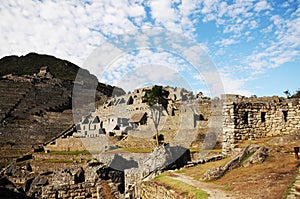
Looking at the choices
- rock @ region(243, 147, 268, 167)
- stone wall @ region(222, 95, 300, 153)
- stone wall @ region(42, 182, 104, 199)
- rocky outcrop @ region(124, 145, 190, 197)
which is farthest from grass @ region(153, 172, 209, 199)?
stone wall @ region(222, 95, 300, 153)

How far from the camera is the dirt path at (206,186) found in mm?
6654

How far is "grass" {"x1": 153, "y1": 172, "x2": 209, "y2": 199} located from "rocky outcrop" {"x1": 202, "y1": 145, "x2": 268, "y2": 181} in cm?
85

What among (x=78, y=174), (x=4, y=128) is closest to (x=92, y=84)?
(x=4, y=128)

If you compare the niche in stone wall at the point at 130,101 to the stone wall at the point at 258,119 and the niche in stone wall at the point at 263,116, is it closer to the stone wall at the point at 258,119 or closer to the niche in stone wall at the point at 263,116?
the stone wall at the point at 258,119

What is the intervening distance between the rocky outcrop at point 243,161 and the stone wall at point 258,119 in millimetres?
2208

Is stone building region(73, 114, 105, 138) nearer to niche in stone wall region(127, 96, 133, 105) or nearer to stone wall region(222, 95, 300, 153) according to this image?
niche in stone wall region(127, 96, 133, 105)

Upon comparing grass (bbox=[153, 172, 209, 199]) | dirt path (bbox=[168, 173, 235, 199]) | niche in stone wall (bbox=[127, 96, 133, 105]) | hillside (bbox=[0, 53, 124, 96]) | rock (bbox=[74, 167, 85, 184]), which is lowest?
rock (bbox=[74, 167, 85, 184])

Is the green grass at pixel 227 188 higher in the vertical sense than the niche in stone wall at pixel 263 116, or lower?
lower

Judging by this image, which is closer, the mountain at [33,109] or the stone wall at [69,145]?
the stone wall at [69,145]

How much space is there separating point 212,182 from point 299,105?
18.8 ft

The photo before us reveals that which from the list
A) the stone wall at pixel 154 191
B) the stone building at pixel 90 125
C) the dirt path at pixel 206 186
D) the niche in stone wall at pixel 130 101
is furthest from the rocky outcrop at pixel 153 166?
the niche in stone wall at pixel 130 101

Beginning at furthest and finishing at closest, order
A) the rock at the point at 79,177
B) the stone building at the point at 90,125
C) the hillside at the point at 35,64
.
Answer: the hillside at the point at 35,64 → the stone building at the point at 90,125 → the rock at the point at 79,177

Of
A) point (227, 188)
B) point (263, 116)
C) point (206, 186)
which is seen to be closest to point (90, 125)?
point (263, 116)

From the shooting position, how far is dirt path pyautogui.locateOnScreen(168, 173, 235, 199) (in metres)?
6.65
